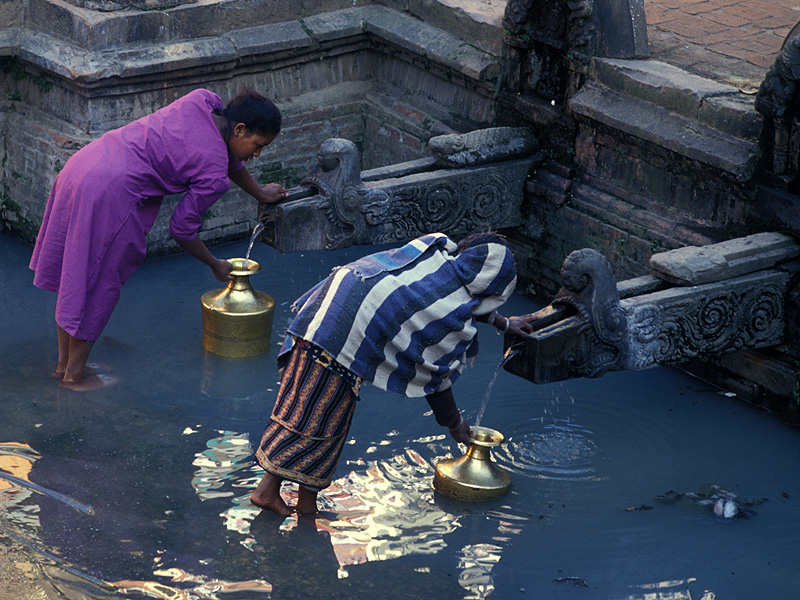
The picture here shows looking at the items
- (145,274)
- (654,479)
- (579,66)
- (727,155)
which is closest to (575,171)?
(579,66)

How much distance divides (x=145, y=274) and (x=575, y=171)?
2571 mm

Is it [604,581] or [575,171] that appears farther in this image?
[575,171]

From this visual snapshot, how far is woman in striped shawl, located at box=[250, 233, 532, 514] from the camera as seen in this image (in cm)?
362

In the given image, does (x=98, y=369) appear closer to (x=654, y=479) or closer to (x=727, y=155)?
(x=654, y=479)

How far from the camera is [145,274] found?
612cm

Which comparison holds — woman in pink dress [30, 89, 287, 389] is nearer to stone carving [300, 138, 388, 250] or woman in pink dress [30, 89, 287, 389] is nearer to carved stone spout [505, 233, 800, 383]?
stone carving [300, 138, 388, 250]

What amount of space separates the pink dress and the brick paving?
2.60 m

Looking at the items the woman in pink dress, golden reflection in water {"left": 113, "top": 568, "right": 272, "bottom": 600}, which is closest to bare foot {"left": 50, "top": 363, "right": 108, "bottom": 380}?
the woman in pink dress

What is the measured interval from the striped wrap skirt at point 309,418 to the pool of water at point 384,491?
24 centimetres

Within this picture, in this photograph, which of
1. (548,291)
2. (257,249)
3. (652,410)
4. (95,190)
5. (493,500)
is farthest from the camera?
(257,249)

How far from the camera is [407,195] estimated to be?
5.32 meters

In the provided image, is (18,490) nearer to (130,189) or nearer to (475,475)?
(130,189)

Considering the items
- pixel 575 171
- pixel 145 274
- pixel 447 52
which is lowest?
pixel 145 274

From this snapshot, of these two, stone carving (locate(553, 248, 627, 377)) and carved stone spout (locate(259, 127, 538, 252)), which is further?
carved stone spout (locate(259, 127, 538, 252))
